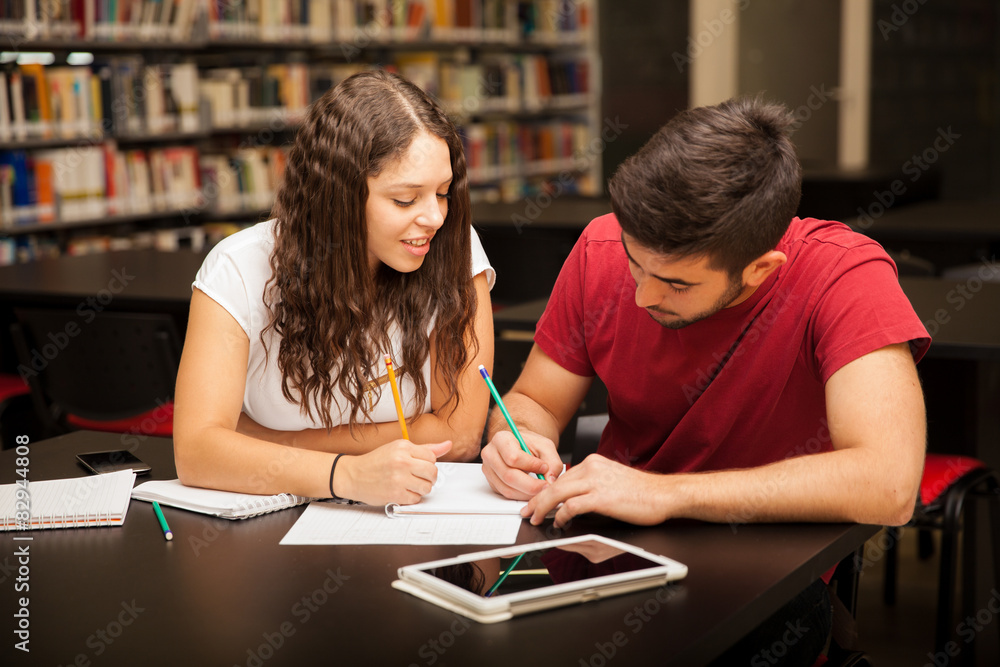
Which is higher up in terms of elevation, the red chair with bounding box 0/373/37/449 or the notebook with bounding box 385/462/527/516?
the notebook with bounding box 385/462/527/516

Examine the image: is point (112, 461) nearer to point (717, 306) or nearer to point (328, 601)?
point (328, 601)

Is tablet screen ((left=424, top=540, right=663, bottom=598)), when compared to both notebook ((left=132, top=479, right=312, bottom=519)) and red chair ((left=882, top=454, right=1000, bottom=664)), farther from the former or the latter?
red chair ((left=882, top=454, right=1000, bottom=664))

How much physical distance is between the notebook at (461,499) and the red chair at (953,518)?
2.96ft

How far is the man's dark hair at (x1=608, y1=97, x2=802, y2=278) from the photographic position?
115 centimetres

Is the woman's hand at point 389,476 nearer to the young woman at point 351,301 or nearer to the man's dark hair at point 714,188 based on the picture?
the young woman at point 351,301

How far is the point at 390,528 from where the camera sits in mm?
1130

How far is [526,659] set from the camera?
0.83m

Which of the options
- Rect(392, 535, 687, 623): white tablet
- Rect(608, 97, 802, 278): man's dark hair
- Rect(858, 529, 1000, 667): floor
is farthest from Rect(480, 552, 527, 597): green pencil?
Rect(858, 529, 1000, 667): floor

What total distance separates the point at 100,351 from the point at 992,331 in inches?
75.4

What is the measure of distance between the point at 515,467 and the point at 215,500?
357 millimetres

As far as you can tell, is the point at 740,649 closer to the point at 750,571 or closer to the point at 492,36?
the point at 750,571

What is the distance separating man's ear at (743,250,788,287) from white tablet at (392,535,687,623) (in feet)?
1.29

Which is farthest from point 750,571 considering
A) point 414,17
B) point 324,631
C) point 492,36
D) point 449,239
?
point 492,36

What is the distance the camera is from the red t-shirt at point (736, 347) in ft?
4.07
